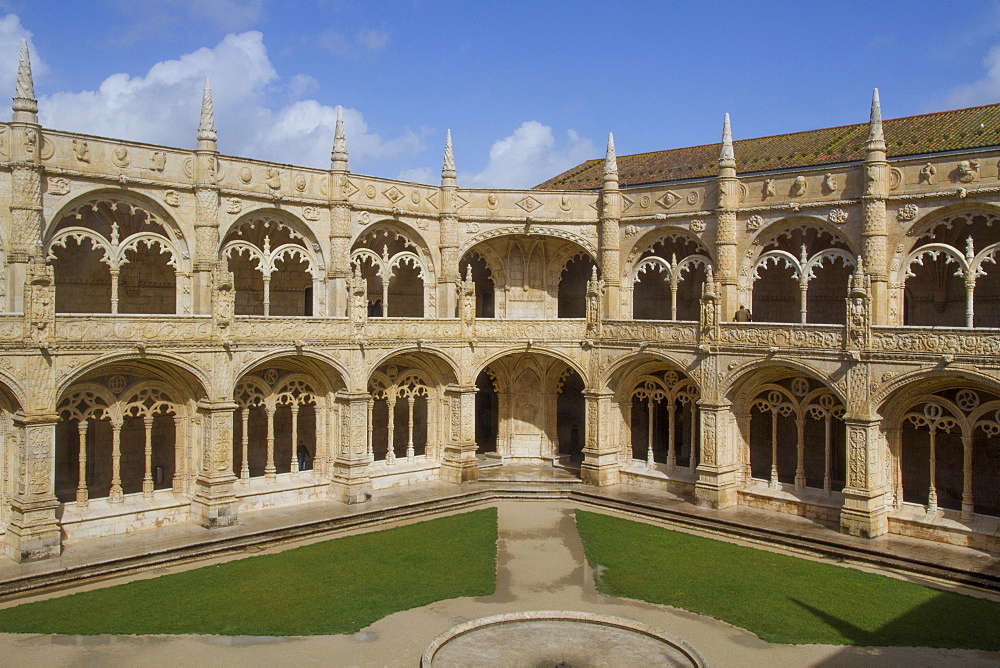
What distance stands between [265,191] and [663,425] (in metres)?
17.9

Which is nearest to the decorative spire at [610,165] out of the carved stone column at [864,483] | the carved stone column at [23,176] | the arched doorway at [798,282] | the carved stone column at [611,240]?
the carved stone column at [611,240]

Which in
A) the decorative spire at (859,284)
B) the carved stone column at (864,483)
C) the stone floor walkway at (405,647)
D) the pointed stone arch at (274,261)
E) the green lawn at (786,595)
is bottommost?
the stone floor walkway at (405,647)

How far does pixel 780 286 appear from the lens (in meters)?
31.2

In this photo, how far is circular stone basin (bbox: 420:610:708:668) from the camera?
1354cm

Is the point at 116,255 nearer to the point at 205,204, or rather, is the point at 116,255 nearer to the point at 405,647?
the point at 205,204

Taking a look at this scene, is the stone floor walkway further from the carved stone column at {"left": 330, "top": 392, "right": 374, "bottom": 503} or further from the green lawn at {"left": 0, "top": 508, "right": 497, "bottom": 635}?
the carved stone column at {"left": 330, "top": 392, "right": 374, "bottom": 503}

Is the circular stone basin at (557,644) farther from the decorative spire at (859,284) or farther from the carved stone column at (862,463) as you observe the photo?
the decorative spire at (859,284)

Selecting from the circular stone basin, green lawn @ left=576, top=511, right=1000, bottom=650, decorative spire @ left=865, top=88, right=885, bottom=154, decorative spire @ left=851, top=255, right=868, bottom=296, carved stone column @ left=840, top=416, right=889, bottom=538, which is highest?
decorative spire @ left=865, top=88, right=885, bottom=154

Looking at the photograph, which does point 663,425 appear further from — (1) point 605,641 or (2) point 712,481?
(1) point 605,641

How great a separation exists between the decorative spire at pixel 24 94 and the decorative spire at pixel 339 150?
28.2 feet

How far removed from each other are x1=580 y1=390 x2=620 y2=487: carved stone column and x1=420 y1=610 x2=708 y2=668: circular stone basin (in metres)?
13.2

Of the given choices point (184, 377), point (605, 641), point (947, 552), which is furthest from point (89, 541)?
point (947, 552)

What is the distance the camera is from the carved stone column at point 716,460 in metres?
25.5

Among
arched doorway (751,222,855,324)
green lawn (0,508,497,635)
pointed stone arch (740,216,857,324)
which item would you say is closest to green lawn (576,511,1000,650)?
green lawn (0,508,497,635)
